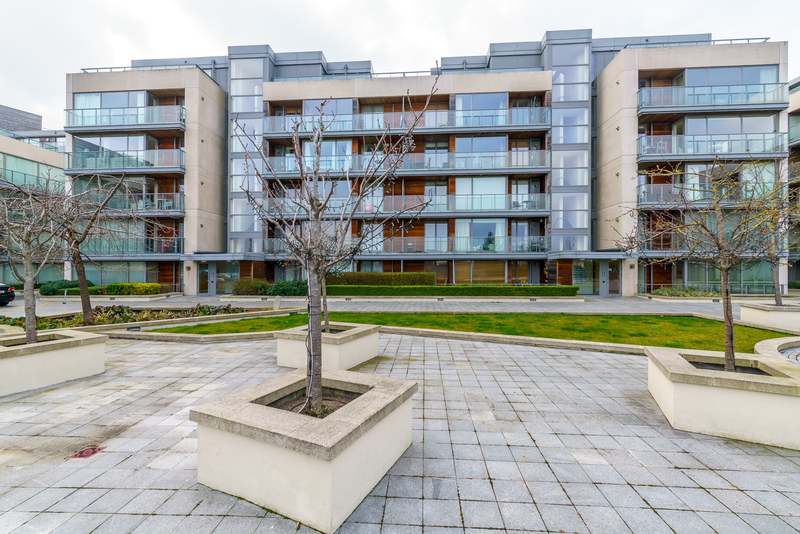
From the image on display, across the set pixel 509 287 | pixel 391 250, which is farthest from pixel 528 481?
pixel 391 250

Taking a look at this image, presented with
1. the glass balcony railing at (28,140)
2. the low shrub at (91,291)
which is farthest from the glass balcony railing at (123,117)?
the low shrub at (91,291)

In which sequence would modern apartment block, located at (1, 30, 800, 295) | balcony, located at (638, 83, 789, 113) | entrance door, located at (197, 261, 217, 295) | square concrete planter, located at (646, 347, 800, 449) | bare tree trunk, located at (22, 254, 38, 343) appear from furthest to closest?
entrance door, located at (197, 261, 217, 295) < modern apartment block, located at (1, 30, 800, 295) < balcony, located at (638, 83, 789, 113) < bare tree trunk, located at (22, 254, 38, 343) < square concrete planter, located at (646, 347, 800, 449)

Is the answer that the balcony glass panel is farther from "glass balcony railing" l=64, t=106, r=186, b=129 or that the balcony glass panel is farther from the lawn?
the lawn

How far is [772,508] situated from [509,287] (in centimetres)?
1833

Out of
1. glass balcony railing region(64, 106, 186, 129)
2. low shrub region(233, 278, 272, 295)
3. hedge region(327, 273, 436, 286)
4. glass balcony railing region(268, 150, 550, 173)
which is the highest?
glass balcony railing region(64, 106, 186, 129)

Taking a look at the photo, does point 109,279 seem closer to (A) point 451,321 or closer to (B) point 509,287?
(A) point 451,321

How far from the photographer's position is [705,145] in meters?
22.4

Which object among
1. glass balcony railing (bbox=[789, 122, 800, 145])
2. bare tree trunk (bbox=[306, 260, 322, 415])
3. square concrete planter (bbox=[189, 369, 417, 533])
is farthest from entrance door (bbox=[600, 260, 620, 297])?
bare tree trunk (bbox=[306, 260, 322, 415])

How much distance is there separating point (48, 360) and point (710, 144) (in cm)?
3240

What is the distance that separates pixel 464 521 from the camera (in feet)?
9.09

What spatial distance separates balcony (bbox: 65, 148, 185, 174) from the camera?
24.1 metres

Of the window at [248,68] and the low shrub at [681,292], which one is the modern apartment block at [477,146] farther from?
the low shrub at [681,292]

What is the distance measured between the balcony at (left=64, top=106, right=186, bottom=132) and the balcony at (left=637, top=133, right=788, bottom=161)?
32194 millimetres

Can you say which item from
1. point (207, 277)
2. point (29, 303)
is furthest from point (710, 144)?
point (207, 277)
